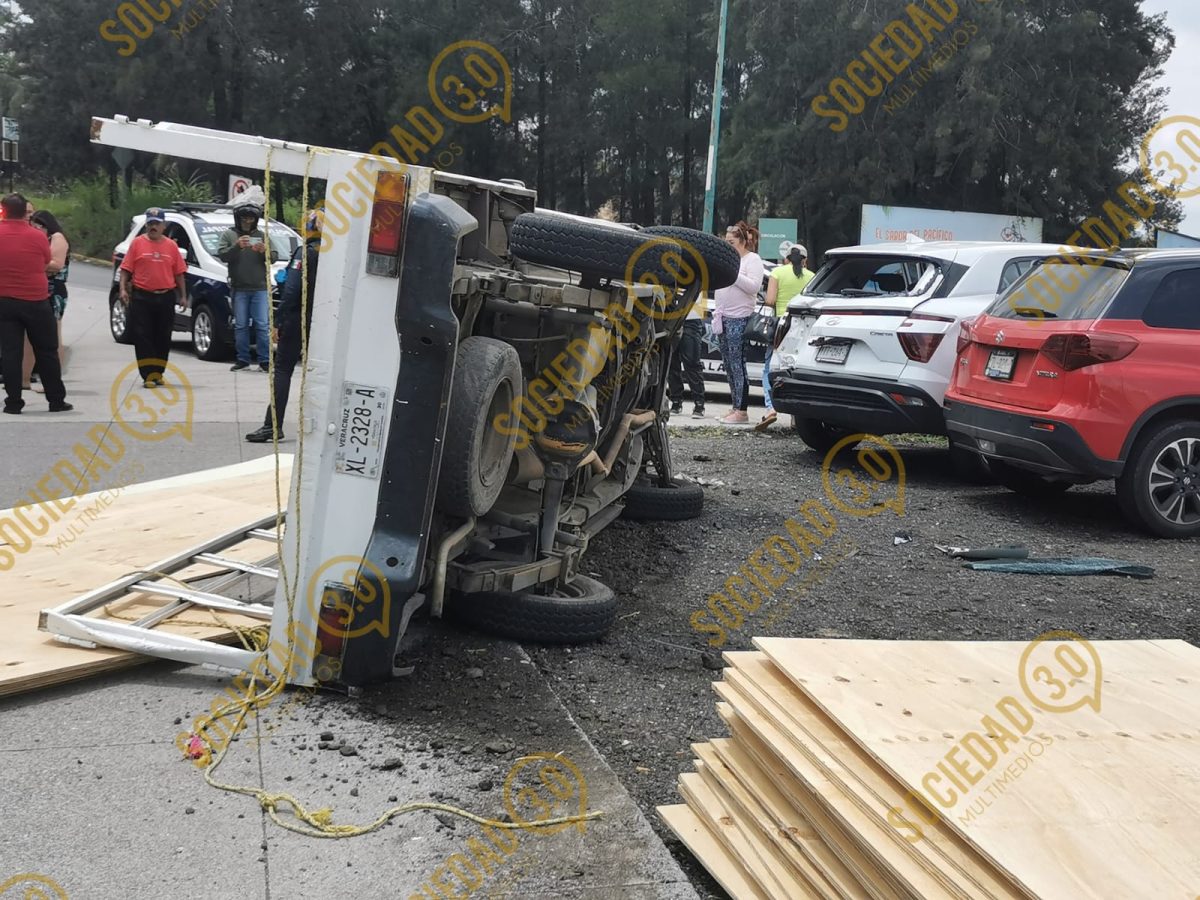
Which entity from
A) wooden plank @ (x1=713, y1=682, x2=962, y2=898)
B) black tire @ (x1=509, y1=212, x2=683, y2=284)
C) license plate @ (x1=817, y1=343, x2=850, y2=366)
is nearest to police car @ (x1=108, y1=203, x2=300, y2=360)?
license plate @ (x1=817, y1=343, x2=850, y2=366)

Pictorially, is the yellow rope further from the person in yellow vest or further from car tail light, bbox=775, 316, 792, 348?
the person in yellow vest

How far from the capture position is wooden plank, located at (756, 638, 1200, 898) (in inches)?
102

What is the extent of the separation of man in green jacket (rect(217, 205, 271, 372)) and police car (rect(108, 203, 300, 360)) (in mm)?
248

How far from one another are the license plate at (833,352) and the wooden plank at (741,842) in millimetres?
6703

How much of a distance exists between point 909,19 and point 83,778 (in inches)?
1520

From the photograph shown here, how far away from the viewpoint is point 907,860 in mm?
2668

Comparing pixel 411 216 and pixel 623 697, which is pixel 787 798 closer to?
pixel 623 697

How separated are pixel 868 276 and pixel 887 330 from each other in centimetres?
109

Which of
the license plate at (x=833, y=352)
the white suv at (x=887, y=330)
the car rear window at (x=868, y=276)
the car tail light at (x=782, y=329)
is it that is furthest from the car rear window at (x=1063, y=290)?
the car tail light at (x=782, y=329)

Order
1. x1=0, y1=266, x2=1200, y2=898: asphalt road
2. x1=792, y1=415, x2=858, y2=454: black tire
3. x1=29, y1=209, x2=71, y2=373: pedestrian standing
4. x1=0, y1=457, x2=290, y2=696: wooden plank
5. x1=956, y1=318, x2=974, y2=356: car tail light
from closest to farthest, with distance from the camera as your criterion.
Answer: x1=0, y1=266, x2=1200, y2=898: asphalt road
x1=0, y1=457, x2=290, y2=696: wooden plank
x1=956, y1=318, x2=974, y2=356: car tail light
x1=792, y1=415, x2=858, y2=454: black tire
x1=29, y1=209, x2=71, y2=373: pedestrian standing

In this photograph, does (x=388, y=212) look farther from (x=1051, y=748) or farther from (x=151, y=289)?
(x=151, y=289)

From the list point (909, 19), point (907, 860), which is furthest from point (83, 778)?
point (909, 19)

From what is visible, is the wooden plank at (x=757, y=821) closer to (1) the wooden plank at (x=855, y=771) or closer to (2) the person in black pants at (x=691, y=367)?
(1) the wooden plank at (x=855, y=771)

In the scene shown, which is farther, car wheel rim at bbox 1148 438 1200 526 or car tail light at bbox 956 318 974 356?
car tail light at bbox 956 318 974 356
